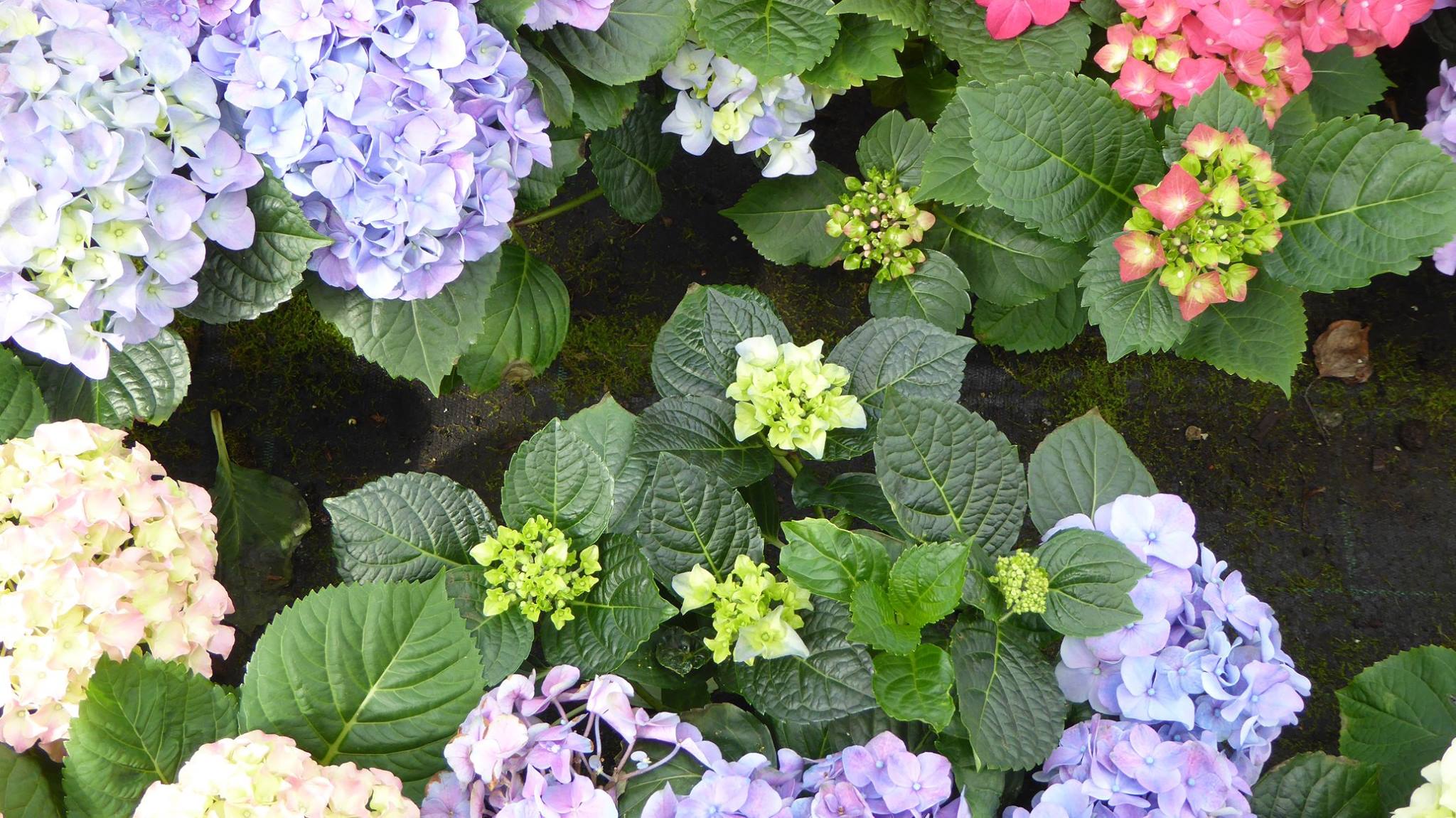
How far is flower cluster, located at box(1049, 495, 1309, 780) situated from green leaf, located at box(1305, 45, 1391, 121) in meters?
0.99

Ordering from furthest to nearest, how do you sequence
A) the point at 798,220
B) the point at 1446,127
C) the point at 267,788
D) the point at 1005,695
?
the point at 798,220 < the point at 1446,127 < the point at 1005,695 < the point at 267,788

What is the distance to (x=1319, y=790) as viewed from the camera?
4.01 ft

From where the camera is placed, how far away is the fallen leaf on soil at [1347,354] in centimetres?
204

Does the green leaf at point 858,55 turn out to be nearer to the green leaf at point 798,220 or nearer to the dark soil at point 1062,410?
the green leaf at point 798,220

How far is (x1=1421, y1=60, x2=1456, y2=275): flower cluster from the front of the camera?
1.70 metres

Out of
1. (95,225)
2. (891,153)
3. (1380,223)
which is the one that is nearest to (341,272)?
(95,225)

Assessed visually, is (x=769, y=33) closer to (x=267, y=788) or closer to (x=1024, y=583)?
(x=1024, y=583)

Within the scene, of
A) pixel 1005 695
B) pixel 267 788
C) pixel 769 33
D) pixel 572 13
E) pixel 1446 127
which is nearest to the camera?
pixel 267 788

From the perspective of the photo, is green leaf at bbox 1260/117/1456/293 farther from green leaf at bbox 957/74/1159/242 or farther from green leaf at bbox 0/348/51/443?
green leaf at bbox 0/348/51/443

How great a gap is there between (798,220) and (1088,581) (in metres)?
0.85

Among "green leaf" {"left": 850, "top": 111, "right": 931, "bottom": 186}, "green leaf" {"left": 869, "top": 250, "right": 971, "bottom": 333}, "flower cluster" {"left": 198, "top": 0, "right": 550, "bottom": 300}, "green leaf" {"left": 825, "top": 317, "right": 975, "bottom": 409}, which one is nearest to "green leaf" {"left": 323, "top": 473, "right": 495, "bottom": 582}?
"flower cluster" {"left": 198, "top": 0, "right": 550, "bottom": 300}

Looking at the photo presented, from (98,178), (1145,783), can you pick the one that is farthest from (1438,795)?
(98,178)

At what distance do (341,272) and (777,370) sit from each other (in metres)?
0.58

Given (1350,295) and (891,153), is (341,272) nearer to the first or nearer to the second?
(891,153)
